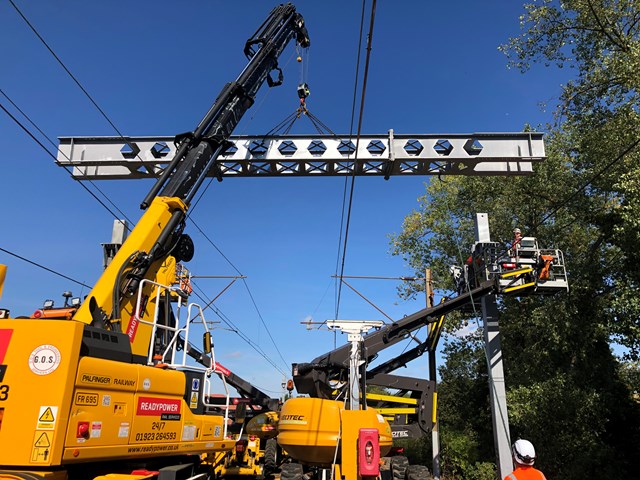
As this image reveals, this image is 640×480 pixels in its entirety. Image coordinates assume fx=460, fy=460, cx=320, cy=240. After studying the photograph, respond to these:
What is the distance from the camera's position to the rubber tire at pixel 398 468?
12.8m

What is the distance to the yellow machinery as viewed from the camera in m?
4.93

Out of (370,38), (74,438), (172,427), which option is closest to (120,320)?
(172,427)

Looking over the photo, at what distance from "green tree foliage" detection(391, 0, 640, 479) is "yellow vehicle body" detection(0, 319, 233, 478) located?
1290 cm

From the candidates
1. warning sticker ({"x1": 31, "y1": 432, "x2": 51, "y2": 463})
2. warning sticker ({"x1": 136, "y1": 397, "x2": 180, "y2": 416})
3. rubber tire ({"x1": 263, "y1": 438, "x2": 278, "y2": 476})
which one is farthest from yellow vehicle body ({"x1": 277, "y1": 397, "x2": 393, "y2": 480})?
rubber tire ({"x1": 263, "y1": 438, "x2": 278, "y2": 476})

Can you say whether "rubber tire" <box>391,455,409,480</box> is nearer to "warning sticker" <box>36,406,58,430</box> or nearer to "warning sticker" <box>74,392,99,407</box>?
"warning sticker" <box>74,392,99,407</box>

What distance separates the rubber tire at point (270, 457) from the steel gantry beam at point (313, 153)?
10577 millimetres

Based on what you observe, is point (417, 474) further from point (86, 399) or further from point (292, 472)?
point (86, 399)

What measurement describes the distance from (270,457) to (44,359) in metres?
13.9

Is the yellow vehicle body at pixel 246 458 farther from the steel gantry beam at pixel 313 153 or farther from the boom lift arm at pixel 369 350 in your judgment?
the steel gantry beam at pixel 313 153

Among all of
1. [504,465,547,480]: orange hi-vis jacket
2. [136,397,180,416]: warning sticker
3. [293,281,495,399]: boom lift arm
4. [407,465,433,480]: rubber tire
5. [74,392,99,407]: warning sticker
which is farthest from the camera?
[407,465,433,480]: rubber tire

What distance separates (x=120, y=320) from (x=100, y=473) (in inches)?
88.4

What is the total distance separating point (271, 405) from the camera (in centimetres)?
1884

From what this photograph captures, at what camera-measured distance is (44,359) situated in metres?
5.07

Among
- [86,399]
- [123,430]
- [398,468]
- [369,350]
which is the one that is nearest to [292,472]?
[398,468]
